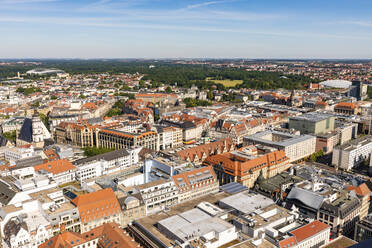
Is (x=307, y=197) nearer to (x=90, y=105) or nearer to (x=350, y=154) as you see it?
(x=350, y=154)

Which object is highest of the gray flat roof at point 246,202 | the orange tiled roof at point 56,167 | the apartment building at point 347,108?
the apartment building at point 347,108

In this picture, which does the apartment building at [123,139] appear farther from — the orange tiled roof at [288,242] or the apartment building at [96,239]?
the orange tiled roof at [288,242]

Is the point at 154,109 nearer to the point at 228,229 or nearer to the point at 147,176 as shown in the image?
the point at 147,176

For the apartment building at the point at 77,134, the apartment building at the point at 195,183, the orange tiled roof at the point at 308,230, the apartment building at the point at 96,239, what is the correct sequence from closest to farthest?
the apartment building at the point at 96,239
the orange tiled roof at the point at 308,230
the apartment building at the point at 195,183
the apartment building at the point at 77,134

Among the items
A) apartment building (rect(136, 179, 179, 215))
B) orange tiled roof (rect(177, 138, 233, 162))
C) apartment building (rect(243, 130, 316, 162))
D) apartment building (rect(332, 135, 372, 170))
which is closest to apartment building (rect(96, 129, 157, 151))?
orange tiled roof (rect(177, 138, 233, 162))

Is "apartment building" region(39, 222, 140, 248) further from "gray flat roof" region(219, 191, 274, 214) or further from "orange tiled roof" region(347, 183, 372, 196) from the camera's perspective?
"orange tiled roof" region(347, 183, 372, 196)

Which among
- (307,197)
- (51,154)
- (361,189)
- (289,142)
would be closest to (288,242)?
(307,197)

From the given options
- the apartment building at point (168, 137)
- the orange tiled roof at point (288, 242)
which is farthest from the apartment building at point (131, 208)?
the apartment building at point (168, 137)
